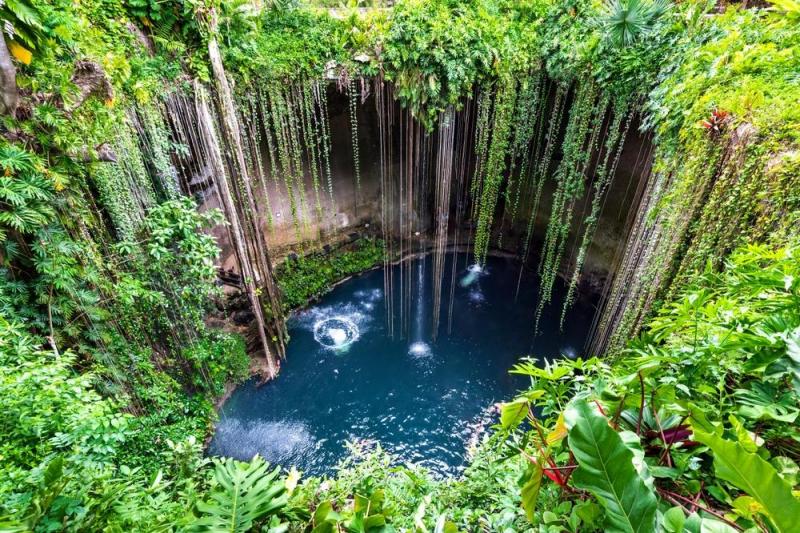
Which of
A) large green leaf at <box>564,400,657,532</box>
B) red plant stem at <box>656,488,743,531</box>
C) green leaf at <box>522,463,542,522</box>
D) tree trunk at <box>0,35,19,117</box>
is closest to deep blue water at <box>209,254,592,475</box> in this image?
green leaf at <box>522,463,542,522</box>

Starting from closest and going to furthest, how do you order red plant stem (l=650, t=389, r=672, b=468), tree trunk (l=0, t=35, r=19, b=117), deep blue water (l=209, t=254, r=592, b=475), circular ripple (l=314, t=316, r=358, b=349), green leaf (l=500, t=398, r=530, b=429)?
red plant stem (l=650, t=389, r=672, b=468) < green leaf (l=500, t=398, r=530, b=429) < tree trunk (l=0, t=35, r=19, b=117) < deep blue water (l=209, t=254, r=592, b=475) < circular ripple (l=314, t=316, r=358, b=349)

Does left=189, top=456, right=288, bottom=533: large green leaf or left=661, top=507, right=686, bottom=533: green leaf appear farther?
left=189, top=456, right=288, bottom=533: large green leaf

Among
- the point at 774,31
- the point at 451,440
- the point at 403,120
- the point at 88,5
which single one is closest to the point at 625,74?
the point at 774,31

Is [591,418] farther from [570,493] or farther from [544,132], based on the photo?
[544,132]

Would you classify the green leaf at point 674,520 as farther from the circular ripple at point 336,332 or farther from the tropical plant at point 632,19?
the circular ripple at point 336,332

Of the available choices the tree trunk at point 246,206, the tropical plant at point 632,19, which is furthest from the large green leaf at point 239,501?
the tropical plant at point 632,19

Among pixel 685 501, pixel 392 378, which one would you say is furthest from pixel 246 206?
pixel 685 501

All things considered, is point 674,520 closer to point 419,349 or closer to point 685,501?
point 685,501

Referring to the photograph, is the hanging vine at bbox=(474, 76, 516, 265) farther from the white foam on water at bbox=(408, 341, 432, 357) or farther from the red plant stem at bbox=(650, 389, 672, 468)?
the red plant stem at bbox=(650, 389, 672, 468)
